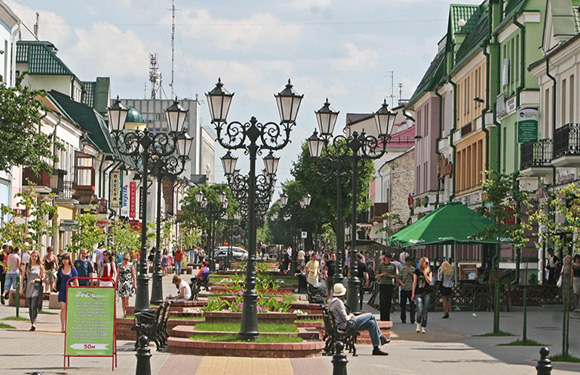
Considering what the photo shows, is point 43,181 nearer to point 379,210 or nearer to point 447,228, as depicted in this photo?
point 447,228

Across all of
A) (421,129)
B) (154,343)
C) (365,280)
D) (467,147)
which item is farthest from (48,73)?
(154,343)

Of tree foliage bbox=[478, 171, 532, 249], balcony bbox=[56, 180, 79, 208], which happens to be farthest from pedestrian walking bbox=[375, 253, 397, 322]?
balcony bbox=[56, 180, 79, 208]

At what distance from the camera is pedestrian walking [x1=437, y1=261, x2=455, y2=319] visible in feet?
99.6

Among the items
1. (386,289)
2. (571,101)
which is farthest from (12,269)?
(571,101)

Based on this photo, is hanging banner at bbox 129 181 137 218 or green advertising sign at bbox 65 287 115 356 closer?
green advertising sign at bbox 65 287 115 356

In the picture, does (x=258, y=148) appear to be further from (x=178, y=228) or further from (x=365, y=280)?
(x=178, y=228)

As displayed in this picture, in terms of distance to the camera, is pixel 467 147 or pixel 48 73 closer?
pixel 467 147

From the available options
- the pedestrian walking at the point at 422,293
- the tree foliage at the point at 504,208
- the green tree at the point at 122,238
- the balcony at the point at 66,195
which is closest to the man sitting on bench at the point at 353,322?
the tree foliage at the point at 504,208

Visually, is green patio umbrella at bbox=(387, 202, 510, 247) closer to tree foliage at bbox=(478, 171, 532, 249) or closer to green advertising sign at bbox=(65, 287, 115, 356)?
tree foliage at bbox=(478, 171, 532, 249)

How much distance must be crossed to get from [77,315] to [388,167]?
72.0 metres

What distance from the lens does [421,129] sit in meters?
63.0

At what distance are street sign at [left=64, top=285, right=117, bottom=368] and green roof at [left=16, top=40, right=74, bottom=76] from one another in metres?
52.3

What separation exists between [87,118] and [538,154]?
3815cm

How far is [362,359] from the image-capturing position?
61.6ft
